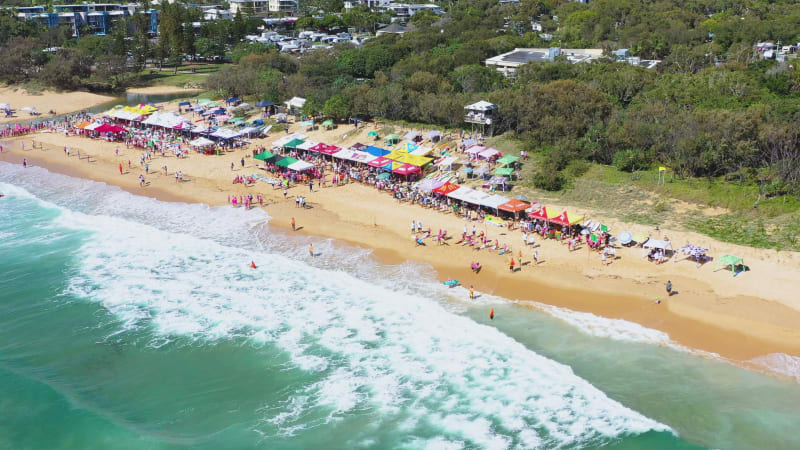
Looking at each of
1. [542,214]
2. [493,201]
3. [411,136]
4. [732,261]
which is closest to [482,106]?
[411,136]

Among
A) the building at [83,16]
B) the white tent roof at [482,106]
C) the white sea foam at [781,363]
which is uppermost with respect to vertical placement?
the building at [83,16]

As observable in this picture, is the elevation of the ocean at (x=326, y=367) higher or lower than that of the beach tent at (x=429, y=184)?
lower

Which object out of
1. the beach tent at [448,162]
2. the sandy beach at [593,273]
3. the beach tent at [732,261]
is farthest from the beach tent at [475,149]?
the beach tent at [732,261]

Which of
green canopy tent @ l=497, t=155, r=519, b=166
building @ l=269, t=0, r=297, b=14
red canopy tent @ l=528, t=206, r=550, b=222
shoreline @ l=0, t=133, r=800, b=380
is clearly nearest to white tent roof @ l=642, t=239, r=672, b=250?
shoreline @ l=0, t=133, r=800, b=380

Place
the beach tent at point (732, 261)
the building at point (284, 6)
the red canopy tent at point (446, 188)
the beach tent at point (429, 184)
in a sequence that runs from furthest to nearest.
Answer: the building at point (284, 6), the beach tent at point (429, 184), the red canopy tent at point (446, 188), the beach tent at point (732, 261)

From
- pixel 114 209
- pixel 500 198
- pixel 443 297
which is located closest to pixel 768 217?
pixel 500 198

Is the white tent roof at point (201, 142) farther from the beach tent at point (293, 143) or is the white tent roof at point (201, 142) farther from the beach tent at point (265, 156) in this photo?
the beach tent at point (293, 143)

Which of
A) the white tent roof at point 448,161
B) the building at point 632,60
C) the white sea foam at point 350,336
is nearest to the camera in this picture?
the white sea foam at point 350,336

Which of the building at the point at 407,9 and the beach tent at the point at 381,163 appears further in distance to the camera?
the building at the point at 407,9
